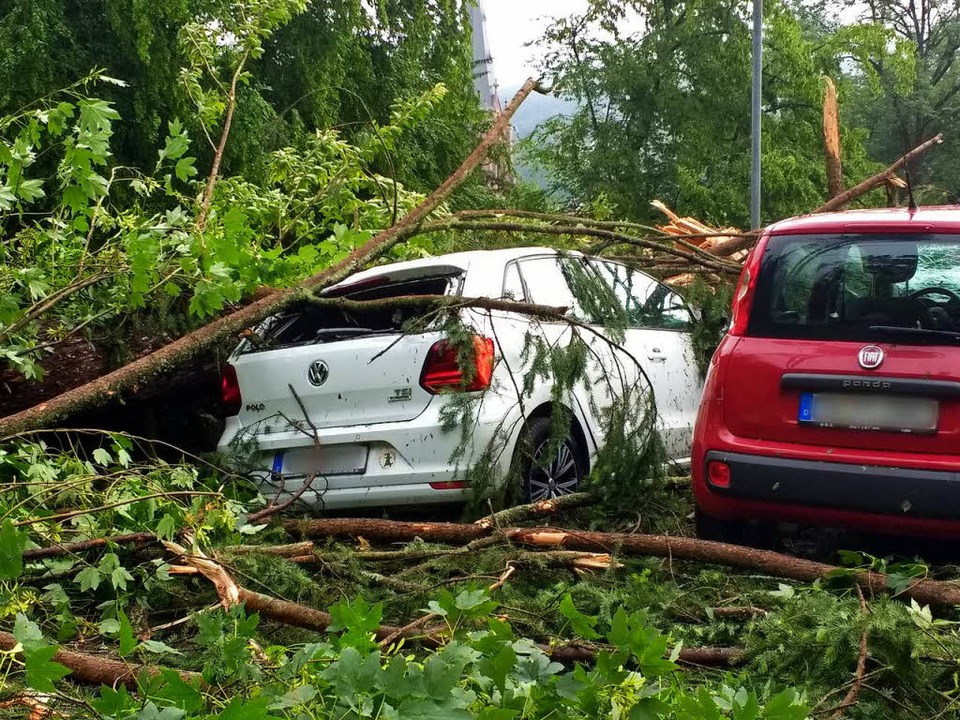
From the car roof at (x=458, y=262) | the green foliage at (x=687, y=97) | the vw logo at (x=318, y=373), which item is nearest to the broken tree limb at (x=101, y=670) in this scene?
the vw logo at (x=318, y=373)

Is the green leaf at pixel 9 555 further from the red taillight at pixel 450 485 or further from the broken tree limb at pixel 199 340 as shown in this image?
the red taillight at pixel 450 485

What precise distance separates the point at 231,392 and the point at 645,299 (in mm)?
2512

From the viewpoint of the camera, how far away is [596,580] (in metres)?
4.42

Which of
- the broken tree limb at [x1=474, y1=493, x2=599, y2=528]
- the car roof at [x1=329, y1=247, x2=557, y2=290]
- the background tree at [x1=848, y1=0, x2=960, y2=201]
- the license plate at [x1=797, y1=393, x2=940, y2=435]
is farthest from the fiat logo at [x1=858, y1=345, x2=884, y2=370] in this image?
the background tree at [x1=848, y1=0, x2=960, y2=201]

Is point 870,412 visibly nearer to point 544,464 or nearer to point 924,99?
point 544,464

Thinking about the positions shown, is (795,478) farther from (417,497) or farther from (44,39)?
(44,39)

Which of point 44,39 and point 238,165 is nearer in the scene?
point 44,39

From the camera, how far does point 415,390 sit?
5.59 meters

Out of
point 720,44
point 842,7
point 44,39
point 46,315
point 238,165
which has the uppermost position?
point 842,7

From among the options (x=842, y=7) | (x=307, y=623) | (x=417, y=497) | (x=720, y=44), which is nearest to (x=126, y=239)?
(x=417, y=497)

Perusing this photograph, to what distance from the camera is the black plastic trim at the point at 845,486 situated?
4.54m

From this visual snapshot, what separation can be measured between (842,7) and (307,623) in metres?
50.6

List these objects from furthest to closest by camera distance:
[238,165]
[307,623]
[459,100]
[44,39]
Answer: [459,100] → [238,165] → [44,39] → [307,623]

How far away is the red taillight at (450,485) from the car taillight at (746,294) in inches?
59.5
